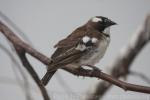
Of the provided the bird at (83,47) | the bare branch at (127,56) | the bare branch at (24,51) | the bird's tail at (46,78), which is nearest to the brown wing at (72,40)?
the bird at (83,47)

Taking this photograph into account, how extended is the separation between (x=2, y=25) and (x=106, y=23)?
1.34 feet

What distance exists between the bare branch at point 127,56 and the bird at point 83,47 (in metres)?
0.50

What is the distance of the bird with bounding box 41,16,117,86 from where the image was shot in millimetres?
1057

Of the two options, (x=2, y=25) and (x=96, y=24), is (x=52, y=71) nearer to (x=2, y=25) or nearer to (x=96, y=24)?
(x=2, y=25)

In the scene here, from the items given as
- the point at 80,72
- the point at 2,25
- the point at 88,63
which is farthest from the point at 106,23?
the point at 2,25

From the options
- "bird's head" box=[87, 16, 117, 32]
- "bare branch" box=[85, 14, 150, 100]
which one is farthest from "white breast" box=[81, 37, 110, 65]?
"bare branch" box=[85, 14, 150, 100]

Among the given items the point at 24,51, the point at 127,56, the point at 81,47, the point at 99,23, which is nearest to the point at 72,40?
the point at 81,47

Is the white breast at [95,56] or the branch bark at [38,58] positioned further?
the white breast at [95,56]

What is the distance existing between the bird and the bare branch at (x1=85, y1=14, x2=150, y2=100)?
1.64ft

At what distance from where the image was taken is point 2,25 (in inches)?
36.0

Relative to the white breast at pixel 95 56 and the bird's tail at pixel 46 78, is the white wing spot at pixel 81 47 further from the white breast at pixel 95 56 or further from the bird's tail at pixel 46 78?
the bird's tail at pixel 46 78

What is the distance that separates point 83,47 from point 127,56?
759 mm

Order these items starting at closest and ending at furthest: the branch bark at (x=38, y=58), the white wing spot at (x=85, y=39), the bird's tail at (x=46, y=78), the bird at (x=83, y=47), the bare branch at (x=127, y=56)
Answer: the branch bark at (x=38, y=58)
the bird's tail at (x=46, y=78)
the bird at (x=83, y=47)
the white wing spot at (x=85, y=39)
the bare branch at (x=127, y=56)

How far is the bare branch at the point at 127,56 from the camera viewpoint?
69.6 inches
